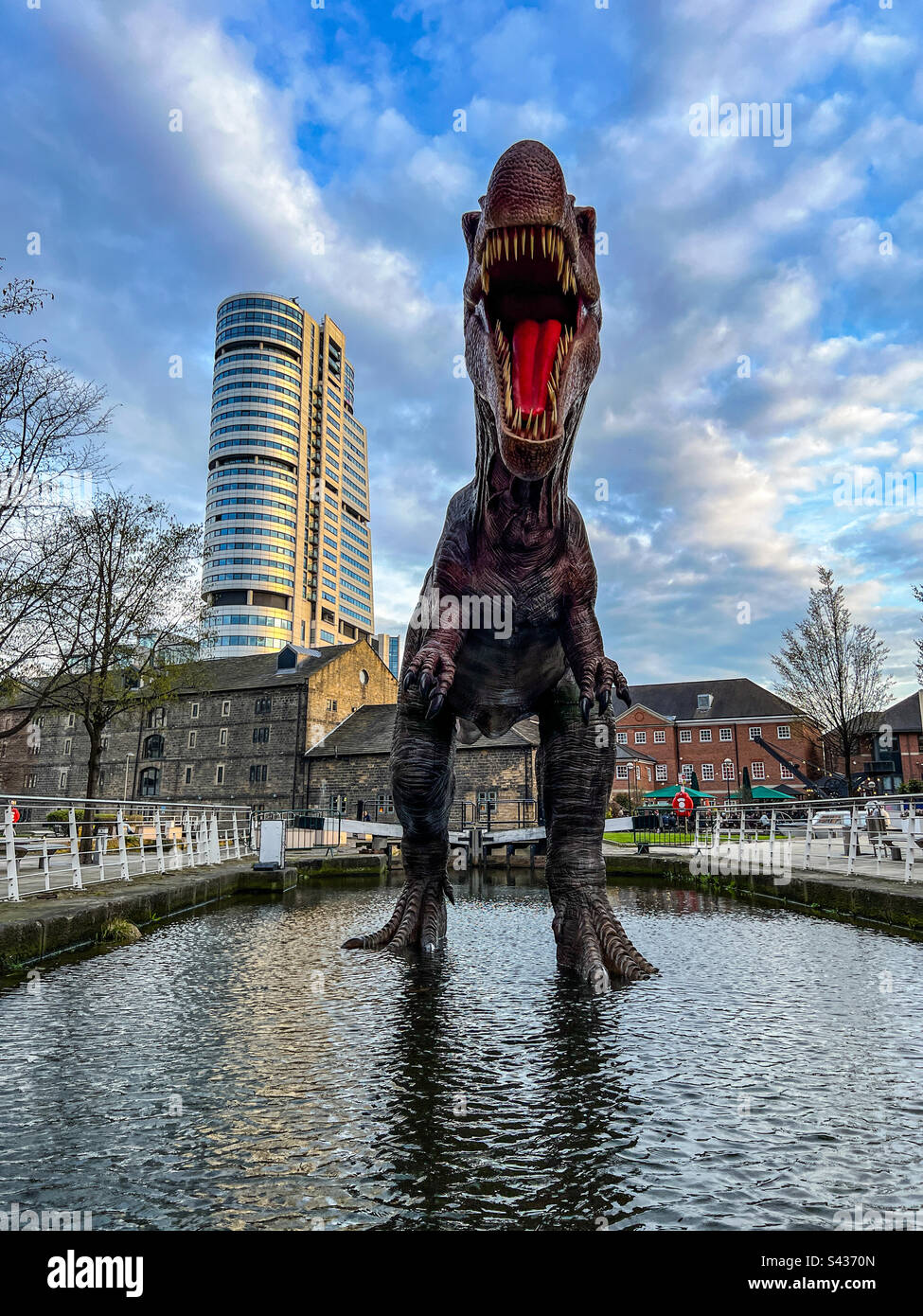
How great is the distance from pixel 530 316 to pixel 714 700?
5622 cm

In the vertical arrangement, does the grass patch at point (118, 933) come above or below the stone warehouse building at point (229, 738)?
below

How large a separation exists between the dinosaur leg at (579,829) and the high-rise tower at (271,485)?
89.5 m

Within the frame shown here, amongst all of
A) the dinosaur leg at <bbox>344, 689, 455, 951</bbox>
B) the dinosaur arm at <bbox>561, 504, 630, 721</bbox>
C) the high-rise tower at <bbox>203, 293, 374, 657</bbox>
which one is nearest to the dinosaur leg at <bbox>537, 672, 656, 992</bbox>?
the dinosaur arm at <bbox>561, 504, 630, 721</bbox>

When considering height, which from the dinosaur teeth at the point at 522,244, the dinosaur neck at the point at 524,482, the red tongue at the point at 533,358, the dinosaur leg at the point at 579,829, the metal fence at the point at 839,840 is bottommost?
the metal fence at the point at 839,840

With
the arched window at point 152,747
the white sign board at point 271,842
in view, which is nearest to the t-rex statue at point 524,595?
the white sign board at point 271,842

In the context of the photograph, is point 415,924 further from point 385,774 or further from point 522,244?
point 385,774

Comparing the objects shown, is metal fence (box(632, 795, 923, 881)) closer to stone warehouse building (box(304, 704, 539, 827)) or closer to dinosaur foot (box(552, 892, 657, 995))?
dinosaur foot (box(552, 892, 657, 995))

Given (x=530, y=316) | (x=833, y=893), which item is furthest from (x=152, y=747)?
(x=530, y=316)

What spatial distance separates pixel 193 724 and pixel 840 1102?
1705 inches

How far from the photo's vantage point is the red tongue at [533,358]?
365 centimetres

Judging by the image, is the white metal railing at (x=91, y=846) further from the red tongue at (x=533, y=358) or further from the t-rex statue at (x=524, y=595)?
the red tongue at (x=533, y=358)

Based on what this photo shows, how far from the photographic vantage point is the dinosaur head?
3375mm

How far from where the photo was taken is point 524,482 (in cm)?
414

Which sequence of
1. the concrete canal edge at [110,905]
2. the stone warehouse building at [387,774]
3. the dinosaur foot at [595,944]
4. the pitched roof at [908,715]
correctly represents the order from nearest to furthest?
1. the dinosaur foot at [595,944]
2. the concrete canal edge at [110,905]
3. the stone warehouse building at [387,774]
4. the pitched roof at [908,715]
